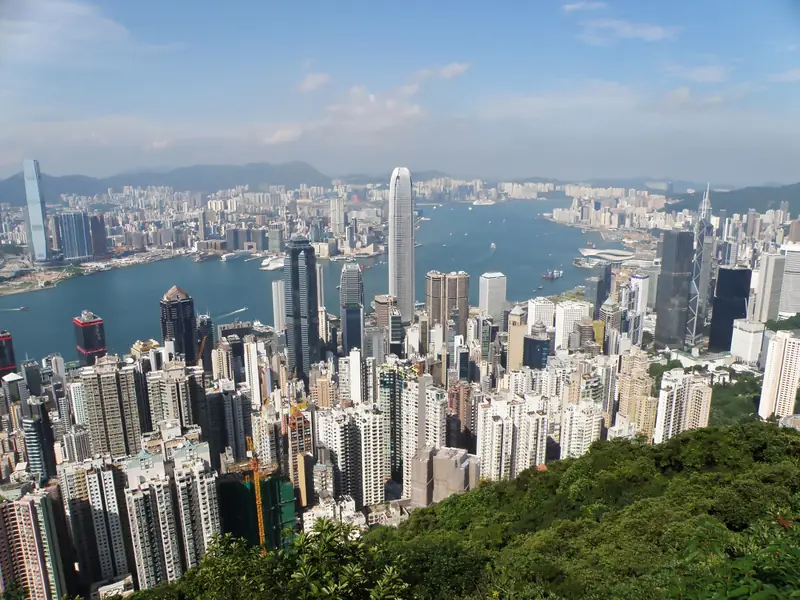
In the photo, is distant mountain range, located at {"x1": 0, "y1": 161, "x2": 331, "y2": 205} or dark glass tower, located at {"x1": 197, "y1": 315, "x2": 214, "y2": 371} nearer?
dark glass tower, located at {"x1": 197, "y1": 315, "x2": 214, "y2": 371}

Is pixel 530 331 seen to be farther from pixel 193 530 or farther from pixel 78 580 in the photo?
pixel 78 580

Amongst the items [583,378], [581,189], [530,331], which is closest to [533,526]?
[583,378]

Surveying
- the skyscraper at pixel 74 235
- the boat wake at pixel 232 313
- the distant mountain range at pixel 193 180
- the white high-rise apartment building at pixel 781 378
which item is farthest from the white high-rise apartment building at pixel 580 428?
the skyscraper at pixel 74 235

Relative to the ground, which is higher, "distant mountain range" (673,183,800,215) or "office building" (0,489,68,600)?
"distant mountain range" (673,183,800,215)

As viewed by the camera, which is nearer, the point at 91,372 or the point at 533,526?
the point at 533,526

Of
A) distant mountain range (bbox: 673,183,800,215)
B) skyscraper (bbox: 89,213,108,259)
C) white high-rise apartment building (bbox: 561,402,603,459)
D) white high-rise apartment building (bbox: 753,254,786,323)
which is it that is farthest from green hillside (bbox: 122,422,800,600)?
skyscraper (bbox: 89,213,108,259)

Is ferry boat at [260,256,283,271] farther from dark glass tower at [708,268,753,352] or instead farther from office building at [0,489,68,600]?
office building at [0,489,68,600]
